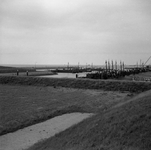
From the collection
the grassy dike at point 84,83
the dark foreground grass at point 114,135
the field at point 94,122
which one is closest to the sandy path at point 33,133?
the field at point 94,122

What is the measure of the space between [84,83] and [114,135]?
58.7 ft

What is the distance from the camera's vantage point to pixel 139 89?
2066 cm

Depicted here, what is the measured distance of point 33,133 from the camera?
30.2 ft

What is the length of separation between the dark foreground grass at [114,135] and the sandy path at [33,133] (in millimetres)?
865

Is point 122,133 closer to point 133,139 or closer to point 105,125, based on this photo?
point 133,139

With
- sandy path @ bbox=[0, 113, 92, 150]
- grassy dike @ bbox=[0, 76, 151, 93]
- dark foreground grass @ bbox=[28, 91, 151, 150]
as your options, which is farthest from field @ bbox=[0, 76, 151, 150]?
grassy dike @ bbox=[0, 76, 151, 93]

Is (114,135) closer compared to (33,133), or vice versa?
(114,135)

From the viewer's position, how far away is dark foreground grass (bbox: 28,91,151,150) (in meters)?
5.52

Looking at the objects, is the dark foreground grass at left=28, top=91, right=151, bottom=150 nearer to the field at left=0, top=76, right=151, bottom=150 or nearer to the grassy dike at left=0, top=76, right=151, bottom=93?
the field at left=0, top=76, right=151, bottom=150

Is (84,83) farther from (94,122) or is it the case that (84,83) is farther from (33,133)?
(94,122)

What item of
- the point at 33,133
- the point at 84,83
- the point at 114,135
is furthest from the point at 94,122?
the point at 84,83

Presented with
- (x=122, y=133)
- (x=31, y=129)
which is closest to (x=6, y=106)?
(x=31, y=129)

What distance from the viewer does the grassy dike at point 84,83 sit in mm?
21047

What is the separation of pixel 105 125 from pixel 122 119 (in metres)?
0.62
